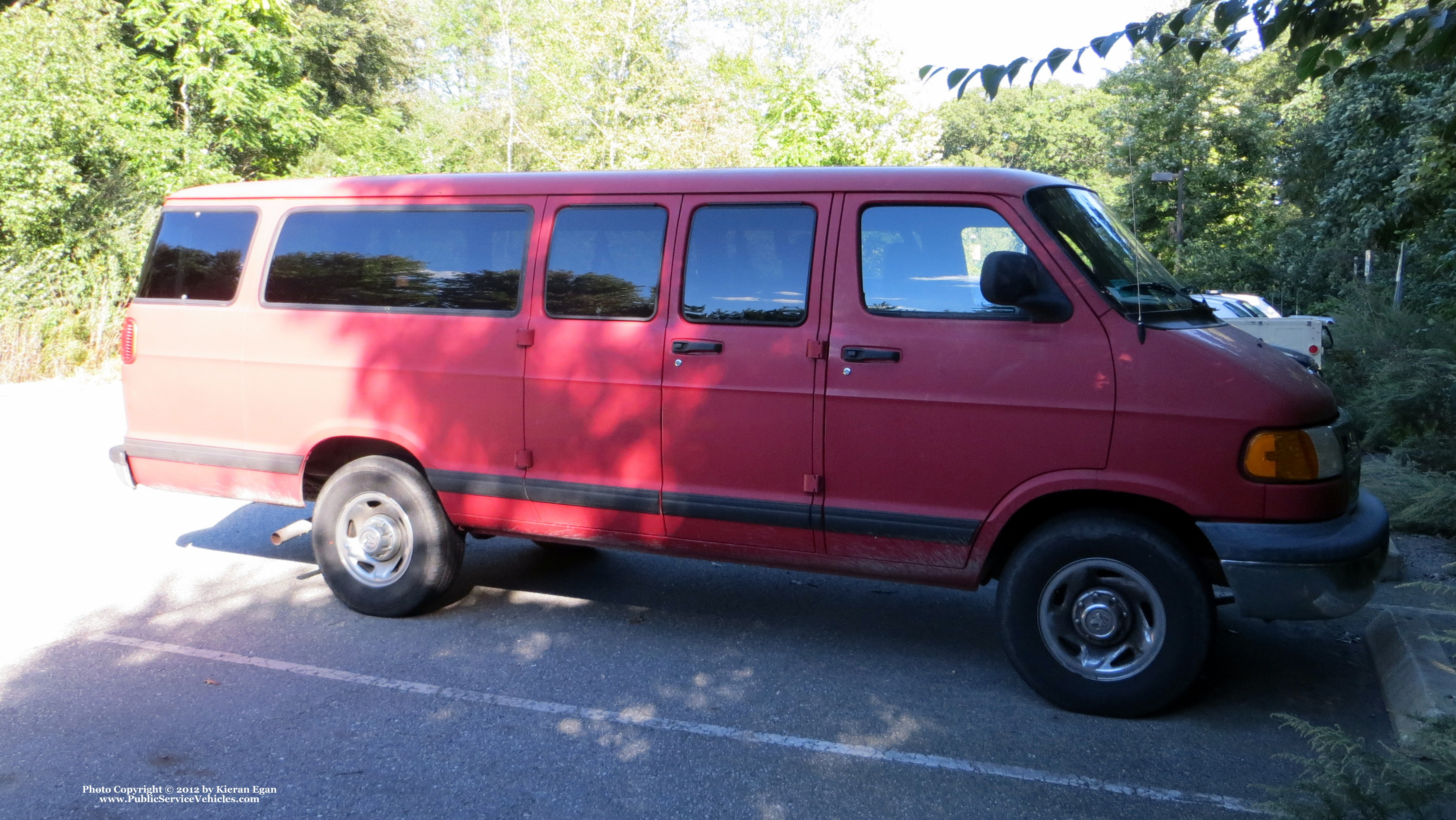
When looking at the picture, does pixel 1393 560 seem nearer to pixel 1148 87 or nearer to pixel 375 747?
pixel 375 747

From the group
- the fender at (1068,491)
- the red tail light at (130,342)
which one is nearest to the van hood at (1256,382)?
the fender at (1068,491)

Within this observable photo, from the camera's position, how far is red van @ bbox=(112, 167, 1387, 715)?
4.41 metres

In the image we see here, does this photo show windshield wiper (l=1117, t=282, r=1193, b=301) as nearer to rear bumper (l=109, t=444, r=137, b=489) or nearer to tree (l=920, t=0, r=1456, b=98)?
tree (l=920, t=0, r=1456, b=98)

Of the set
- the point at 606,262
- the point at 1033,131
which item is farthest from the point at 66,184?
the point at 1033,131

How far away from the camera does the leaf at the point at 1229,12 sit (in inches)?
196

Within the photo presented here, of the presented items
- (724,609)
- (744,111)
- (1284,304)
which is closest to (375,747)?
(724,609)

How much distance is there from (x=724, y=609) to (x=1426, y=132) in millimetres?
11511

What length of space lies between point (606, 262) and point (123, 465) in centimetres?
314

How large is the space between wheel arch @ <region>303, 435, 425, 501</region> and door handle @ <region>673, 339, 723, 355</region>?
152cm

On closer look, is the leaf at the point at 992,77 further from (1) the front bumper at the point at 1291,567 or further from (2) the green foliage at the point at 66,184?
(2) the green foliage at the point at 66,184

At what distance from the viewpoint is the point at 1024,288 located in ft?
14.9

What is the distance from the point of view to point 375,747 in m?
4.29

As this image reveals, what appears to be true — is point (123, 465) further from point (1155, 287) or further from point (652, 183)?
point (1155, 287)

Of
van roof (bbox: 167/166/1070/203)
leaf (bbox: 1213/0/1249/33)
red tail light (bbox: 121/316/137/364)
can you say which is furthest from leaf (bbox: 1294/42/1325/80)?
red tail light (bbox: 121/316/137/364)
